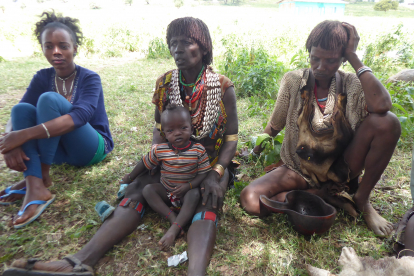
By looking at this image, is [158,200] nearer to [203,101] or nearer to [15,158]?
[203,101]

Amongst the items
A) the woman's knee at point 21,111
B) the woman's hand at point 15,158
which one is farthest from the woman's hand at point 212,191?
the woman's knee at point 21,111

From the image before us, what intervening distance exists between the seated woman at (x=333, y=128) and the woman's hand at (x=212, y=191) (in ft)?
1.08

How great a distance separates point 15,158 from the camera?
2.03 meters

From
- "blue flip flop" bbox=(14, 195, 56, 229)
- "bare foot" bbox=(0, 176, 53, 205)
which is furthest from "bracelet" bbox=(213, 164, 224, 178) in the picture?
"bare foot" bbox=(0, 176, 53, 205)

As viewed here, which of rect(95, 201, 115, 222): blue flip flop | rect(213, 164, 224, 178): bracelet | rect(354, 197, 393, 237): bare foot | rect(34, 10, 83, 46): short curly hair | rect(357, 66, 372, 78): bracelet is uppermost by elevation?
rect(34, 10, 83, 46): short curly hair

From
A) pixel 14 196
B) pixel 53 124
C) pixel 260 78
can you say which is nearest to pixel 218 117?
pixel 53 124

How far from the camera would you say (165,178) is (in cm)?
203

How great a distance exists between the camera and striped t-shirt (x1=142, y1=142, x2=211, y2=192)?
1.97 m

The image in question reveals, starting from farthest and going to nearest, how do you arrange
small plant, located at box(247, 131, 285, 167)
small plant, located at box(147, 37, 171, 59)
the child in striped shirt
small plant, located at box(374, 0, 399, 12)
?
small plant, located at box(374, 0, 399, 12), small plant, located at box(147, 37, 171, 59), small plant, located at box(247, 131, 285, 167), the child in striped shirt

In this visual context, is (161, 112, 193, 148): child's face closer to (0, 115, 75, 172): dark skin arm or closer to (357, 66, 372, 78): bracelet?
(0, 115, 75, 172): dark skin arm

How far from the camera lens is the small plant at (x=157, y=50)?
9305mm

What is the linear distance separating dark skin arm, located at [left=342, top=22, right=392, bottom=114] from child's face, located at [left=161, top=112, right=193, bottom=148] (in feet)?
4.13

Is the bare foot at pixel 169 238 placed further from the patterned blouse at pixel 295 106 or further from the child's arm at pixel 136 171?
the patterned blouse at pixel 295 106

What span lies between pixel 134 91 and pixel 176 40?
3.82 m
